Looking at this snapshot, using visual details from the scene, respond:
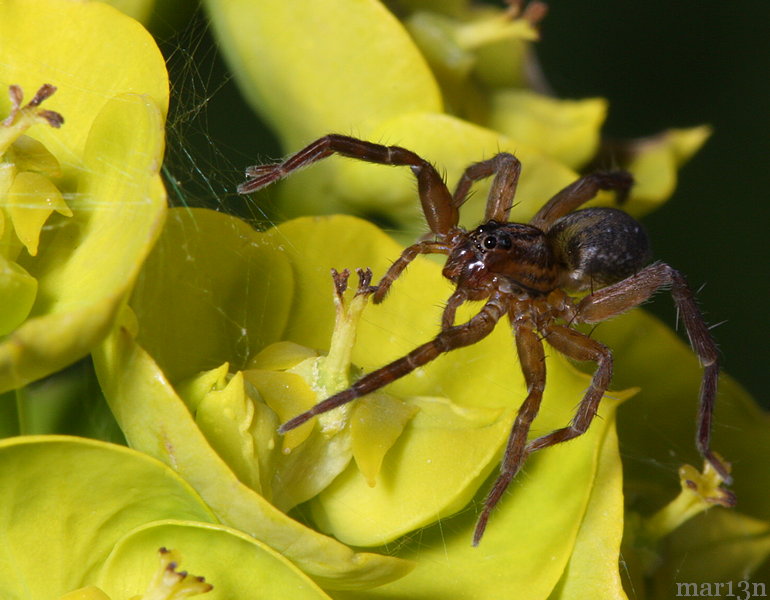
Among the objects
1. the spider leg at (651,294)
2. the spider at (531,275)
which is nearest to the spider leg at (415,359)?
the spider at (531,275)

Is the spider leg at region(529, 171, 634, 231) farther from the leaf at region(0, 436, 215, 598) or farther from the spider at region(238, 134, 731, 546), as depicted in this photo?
the leaf at region(0, 436, 215, 598)

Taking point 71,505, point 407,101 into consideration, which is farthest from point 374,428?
point 407,101

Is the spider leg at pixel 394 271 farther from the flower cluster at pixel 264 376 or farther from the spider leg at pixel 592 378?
the spider leg at pixel 592 378

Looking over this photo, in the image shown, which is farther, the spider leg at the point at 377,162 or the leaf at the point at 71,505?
the spider leg at the point at 377,162

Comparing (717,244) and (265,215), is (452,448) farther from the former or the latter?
(717,244)

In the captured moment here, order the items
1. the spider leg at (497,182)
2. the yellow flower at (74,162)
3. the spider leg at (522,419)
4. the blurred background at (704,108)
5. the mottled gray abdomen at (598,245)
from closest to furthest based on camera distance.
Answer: the yellow flower at (74,162)
the spider leg at (522,419)
the spider leg at (497,182)
the mottled gray abdomen at (598,245)
the blurred background at (704,108)

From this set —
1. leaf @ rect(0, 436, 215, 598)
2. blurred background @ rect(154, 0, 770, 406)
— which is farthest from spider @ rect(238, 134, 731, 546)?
blurred background @ rect(154, 0, 770, 406)
